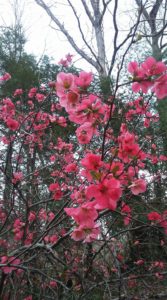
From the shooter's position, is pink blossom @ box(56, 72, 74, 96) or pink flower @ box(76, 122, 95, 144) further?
pink flower @ box(76, 122, 95, 144)

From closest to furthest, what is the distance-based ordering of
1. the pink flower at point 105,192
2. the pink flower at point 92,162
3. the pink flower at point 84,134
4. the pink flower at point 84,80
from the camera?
1. the pink flower at point 105,192
2. the pink flower at point 92,162
3. the pink flower at point 84,80
4. the pink flower at point 84,134

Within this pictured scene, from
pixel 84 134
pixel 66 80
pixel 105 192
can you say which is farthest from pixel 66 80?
pixel 105 192

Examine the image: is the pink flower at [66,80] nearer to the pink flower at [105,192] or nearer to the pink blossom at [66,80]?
the pink blossom at [66,80]

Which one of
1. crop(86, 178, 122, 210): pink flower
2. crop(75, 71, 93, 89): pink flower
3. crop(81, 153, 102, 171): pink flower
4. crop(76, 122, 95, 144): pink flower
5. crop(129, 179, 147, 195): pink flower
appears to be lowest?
crop(86, 178, 122, 210): pink flower

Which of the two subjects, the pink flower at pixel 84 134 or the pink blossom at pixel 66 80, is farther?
the pink flower at pixel 84 134

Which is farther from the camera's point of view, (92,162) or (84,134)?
(84,134)

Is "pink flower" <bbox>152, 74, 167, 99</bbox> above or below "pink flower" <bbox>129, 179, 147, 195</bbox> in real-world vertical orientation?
above

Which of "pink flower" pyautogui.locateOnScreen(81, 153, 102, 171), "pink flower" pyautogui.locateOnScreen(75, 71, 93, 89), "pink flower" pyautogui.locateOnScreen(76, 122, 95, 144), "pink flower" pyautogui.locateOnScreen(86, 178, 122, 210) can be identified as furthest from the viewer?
"pink flower" pyautogui.locateOnScreen(76, 122, 95, 144)

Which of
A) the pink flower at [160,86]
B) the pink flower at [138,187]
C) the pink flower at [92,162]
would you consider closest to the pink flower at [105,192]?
the pink flower at [92,162]

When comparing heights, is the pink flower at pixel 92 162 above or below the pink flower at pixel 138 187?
above

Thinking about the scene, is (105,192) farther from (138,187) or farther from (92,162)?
(138,187)

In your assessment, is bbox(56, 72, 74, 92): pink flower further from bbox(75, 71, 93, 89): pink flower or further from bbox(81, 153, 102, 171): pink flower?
bbox(81, 153, 102, 171): pink flower

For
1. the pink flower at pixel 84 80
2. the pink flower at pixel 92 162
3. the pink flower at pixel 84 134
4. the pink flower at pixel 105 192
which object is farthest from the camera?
the pink flower at pixel 84 134

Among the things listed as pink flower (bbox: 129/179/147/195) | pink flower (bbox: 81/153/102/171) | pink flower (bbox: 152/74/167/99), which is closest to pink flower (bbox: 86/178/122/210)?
pink flower (bbox: 81/153/102/171)
